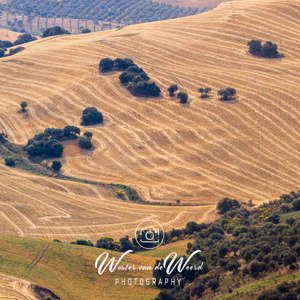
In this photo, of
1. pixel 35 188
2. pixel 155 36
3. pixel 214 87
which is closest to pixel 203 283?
pixel 35 188

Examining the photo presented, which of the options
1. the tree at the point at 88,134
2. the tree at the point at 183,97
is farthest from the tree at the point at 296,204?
the tree at the point at 183,97

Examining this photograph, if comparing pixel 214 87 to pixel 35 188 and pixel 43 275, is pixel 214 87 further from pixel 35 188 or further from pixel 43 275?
pixel 43 275

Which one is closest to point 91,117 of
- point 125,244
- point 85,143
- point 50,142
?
point 85,143

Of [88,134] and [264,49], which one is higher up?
[264,49]

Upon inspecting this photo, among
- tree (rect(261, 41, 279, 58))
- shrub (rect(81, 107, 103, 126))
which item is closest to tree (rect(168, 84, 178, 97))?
shrub (rect(81, 107, 103, 126))

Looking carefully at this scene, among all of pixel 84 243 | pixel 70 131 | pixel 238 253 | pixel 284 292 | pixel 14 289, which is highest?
pixel 284 292

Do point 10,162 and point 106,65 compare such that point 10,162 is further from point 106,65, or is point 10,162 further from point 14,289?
point 14,289
